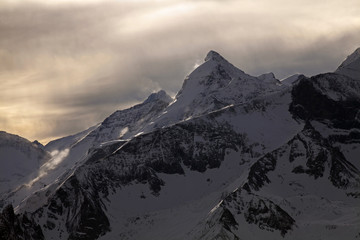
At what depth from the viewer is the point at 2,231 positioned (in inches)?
7707
